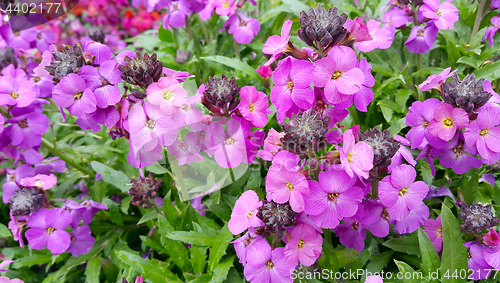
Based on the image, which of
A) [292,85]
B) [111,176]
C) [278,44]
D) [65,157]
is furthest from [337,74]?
[65,157]

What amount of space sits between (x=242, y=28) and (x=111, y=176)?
1.21 metres

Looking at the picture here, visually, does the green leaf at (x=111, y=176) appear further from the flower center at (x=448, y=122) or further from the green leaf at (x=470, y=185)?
the green leaf at (x=470, y=185)

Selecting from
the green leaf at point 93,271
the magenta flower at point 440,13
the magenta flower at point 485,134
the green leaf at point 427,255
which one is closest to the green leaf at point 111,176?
the green leaf at point 93,271

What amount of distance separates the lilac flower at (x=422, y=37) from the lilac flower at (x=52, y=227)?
1.97 meters

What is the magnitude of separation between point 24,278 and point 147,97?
1.59 meters

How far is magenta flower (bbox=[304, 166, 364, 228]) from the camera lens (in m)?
1.14

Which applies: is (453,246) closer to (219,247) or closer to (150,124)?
(219,247)

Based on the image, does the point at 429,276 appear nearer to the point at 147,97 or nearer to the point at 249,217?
the point at 249,217

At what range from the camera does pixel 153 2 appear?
2.35 metres

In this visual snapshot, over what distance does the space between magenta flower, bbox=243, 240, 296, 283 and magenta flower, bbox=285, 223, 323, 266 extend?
5cm

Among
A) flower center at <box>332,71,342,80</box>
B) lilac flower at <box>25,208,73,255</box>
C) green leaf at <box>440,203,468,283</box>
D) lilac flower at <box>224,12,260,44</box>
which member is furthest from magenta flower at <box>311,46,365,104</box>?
lilac flower at <box>25,208,73,255</box>

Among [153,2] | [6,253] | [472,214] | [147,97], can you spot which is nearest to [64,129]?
[6,253]

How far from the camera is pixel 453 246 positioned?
134cm

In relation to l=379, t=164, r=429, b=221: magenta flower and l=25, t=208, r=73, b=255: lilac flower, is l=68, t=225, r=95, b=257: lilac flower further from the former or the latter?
l=379, t=164, r=429, b=221: magenta flower
